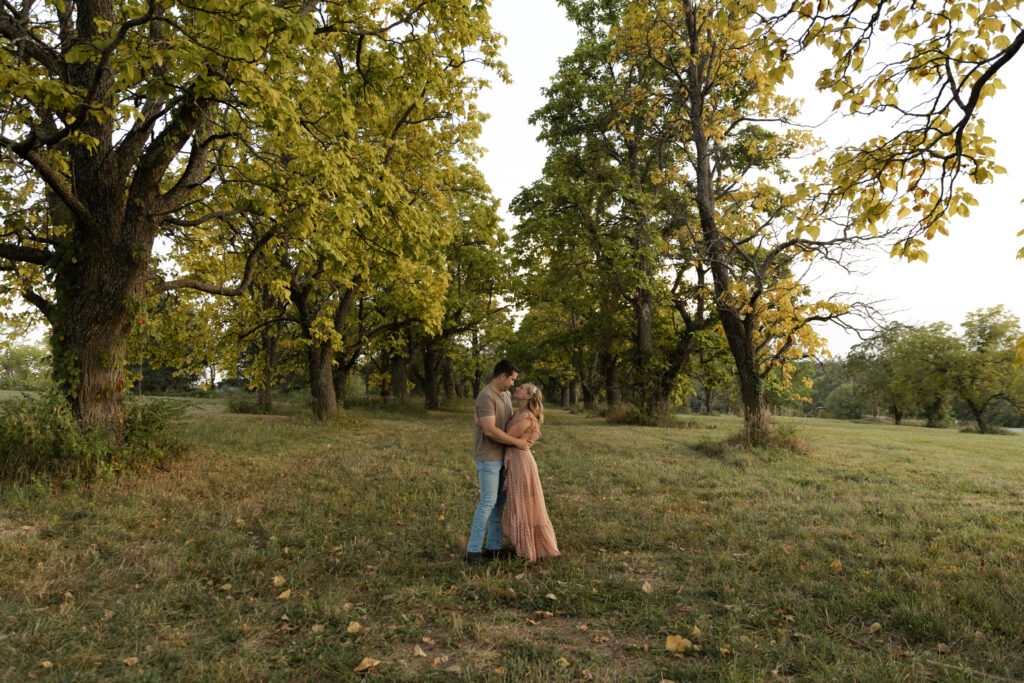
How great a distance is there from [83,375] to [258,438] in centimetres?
586

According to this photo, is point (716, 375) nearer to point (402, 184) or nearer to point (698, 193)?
point (698, 193)

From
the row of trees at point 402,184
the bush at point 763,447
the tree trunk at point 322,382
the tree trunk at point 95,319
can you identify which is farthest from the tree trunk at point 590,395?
the tree trunk at point 95,319

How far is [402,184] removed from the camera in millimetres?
9461

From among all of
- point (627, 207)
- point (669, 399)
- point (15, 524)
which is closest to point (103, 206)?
point (15, 524)

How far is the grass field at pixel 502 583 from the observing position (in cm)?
344

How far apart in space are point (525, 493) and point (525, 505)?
0.12m

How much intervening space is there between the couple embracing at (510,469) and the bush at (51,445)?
567cm

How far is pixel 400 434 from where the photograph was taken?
52.8ft

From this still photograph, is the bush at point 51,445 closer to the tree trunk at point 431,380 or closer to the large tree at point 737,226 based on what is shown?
the large tree at point 737,226

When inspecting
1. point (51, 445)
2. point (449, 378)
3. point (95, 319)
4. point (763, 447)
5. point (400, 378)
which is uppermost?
point (95, 319)

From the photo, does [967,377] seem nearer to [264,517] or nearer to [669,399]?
[669,399]

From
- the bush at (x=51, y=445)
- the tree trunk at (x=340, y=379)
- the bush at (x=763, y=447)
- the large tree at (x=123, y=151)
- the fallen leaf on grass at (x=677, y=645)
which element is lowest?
the fallen leaf on grass at (x=677, y=645)

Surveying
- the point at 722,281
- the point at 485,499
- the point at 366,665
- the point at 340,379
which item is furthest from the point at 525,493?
the point at 340,379

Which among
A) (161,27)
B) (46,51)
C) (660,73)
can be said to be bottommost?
(46,51)
